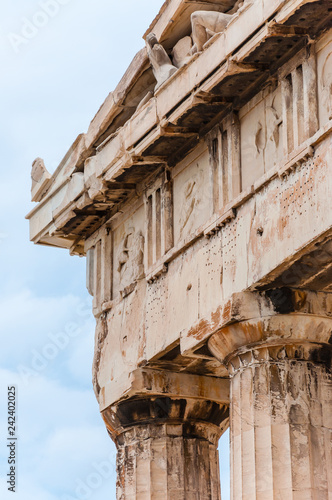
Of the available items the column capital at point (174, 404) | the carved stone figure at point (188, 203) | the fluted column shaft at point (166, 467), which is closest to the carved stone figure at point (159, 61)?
the carved stone figure at point (188, 203)

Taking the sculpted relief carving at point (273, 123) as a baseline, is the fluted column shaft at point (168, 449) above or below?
below

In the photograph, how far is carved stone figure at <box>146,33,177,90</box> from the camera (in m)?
20.8

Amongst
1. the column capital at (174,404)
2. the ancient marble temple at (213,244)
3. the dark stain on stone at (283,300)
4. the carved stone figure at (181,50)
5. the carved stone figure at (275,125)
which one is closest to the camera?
the ancient marble temple at (213,244)

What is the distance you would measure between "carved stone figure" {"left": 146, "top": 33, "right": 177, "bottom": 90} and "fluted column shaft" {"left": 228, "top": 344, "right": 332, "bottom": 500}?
14.2 feet

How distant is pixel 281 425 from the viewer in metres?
18.1

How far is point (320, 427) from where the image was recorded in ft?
59.9

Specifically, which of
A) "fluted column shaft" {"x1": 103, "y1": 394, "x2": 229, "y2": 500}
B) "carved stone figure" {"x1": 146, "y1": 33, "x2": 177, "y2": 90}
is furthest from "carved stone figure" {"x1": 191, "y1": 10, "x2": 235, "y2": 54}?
"fluted column shaft" {"x1": 103, "y1": 394, "x2": 229, "y2": 500}

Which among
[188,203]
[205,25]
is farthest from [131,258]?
[205,25]

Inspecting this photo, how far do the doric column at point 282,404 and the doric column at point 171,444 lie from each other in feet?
8.72

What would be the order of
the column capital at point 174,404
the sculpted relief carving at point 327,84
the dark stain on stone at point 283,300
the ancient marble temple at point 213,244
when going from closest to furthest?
the sculpted relief carving at point 327,84 < the ancient marble temple at point 213,244 < the dark stain on stone at point 283,300 < the column capital at point 174,404

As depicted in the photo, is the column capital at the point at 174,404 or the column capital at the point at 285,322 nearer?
the column capital at the point at 285,322

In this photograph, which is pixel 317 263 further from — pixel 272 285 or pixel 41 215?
pixel 41 215

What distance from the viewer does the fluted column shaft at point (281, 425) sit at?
17.8 meters

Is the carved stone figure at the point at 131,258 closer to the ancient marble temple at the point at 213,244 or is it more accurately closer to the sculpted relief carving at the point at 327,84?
the ancient marble temple at the point at 213,244
